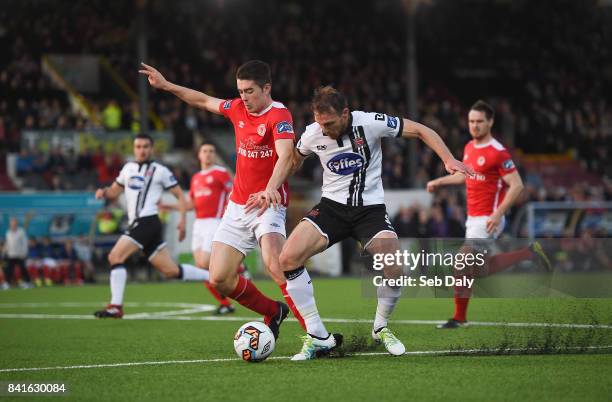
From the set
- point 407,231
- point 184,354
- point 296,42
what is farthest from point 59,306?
point 296,42

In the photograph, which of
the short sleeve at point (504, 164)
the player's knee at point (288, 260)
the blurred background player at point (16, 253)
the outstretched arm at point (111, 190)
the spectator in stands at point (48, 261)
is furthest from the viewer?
the spectator in stands at point (48, 261)

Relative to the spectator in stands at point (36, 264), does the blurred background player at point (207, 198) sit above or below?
above

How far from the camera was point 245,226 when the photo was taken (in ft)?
28.7

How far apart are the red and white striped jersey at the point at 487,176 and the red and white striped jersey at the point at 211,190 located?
4258mm

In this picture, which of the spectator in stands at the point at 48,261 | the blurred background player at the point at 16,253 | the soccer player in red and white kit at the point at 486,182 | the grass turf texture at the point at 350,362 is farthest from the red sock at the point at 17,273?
the soccer player in red and white kit at the point at 486,182

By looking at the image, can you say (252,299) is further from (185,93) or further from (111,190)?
(111,190)

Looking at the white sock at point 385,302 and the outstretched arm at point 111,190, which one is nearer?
the white sock at point 385,302

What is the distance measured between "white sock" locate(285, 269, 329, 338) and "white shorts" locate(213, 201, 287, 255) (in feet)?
1.90

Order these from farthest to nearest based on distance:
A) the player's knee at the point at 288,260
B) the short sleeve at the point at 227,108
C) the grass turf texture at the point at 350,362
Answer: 1. the short sleeve at the point at 227,108
2. the player's knee at the point at 288,260
3. the grass turf texture at the point at 350,362

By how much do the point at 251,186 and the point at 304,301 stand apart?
1.19 meters

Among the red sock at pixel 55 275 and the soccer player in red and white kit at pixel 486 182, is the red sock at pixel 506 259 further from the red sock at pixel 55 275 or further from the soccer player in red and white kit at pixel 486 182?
the red sock at pixel 55 275

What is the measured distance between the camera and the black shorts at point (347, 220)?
8.24 metres

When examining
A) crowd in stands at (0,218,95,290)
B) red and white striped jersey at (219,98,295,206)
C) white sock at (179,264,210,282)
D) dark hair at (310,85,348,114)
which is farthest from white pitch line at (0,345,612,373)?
crowd in stands at (0,218,95,290)

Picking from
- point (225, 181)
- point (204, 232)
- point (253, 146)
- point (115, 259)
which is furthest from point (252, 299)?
point (225, 181)
